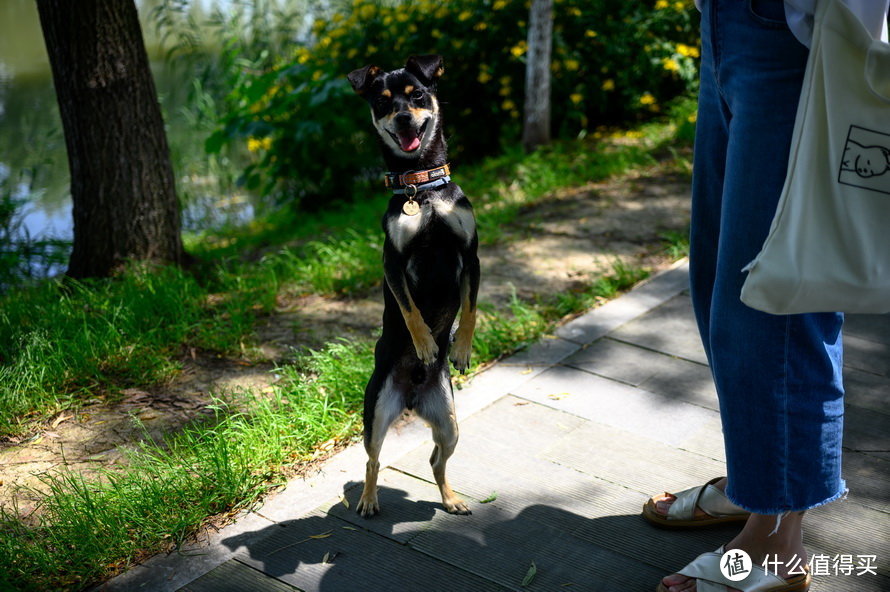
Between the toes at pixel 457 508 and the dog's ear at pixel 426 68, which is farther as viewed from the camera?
the toes at pixel 457 508

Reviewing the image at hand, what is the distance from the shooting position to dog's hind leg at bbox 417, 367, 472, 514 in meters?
2.46

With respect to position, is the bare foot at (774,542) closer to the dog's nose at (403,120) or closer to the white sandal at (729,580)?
the white sandal at (729,580)

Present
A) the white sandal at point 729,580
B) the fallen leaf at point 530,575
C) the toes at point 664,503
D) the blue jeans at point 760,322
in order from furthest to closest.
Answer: the toes at point 664,503 < the fallen leaf at point 530,575 < the white sandal at point 729,580 < the blue jeans at point 760,322

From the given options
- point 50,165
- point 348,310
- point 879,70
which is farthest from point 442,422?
point 50,165

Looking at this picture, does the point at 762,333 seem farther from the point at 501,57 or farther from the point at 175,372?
the point at 501,57

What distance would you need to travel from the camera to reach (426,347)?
2.38m

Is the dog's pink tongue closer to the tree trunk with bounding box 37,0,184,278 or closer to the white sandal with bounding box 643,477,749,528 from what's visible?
the white sandal with bounding box 643,477,749,528

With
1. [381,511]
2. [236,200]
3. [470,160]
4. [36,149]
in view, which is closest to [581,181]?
[470,160]

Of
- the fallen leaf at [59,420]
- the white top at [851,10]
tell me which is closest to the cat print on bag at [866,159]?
the white top at [851,10]

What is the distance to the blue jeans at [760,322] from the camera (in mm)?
1755

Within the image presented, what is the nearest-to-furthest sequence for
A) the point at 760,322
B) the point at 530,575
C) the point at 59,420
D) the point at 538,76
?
the point at 760,322 < the point at 530,575 < the point at 59,420 < the point at 538,76

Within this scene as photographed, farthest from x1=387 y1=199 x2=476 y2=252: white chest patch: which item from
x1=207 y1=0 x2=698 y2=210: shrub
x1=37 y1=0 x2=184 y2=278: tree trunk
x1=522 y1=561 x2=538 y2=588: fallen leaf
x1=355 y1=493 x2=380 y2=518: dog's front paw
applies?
x1=207 y1=0 x2=698 y2=210: shrub

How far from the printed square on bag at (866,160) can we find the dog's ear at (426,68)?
4.14 feet

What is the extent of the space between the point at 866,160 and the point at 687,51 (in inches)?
262
